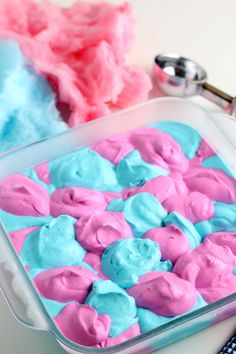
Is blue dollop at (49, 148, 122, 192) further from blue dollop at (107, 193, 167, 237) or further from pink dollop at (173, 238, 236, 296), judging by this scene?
pink dollop at (173, 238, 236, 296)

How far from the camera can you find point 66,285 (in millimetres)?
802

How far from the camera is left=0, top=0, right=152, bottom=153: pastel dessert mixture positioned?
3.25 feet

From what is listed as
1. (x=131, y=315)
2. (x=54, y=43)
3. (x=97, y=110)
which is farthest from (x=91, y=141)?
(x=131, y=315)

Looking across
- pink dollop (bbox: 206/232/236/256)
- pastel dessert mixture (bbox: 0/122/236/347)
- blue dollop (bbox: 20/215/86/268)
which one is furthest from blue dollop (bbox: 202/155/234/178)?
blue dollop (bbox: 20/215/86/268)

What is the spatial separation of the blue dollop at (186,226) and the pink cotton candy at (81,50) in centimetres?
21

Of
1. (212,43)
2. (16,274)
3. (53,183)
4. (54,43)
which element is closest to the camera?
(16,274)

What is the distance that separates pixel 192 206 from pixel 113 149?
0.46ft

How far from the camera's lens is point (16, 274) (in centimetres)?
79

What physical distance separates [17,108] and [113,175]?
16 cm

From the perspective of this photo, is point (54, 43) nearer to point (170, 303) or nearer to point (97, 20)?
point (97, 20)

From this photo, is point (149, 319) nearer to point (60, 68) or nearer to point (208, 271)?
point (208, 271)

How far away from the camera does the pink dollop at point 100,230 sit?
2.80 ft

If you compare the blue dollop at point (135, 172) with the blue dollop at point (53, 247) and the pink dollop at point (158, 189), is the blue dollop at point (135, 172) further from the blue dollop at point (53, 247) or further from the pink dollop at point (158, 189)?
the blue dollop at point (53, 247)

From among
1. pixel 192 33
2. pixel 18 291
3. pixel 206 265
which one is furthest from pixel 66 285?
pixel 192 33
